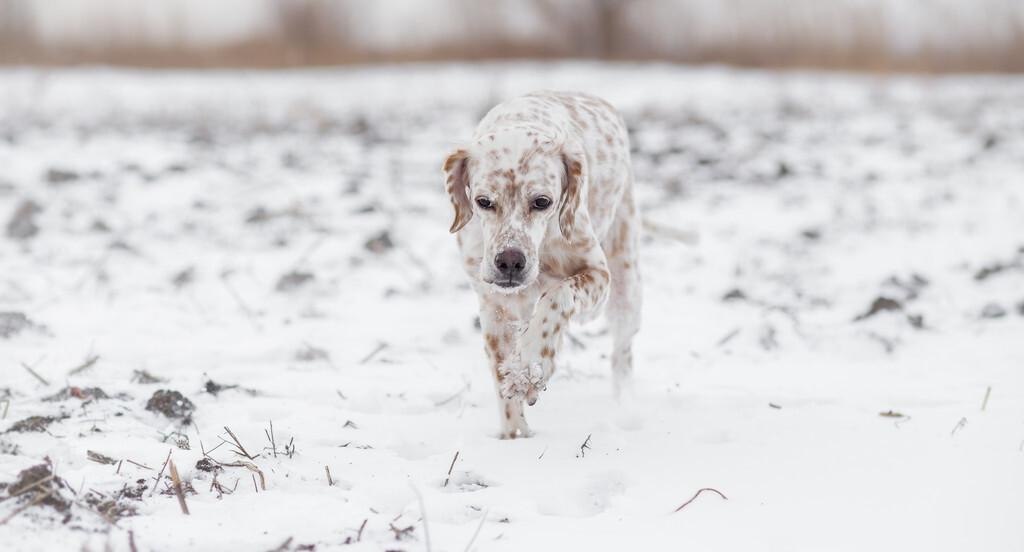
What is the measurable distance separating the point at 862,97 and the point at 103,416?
45.1 ft

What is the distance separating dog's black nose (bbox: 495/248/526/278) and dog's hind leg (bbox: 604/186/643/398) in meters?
0.96

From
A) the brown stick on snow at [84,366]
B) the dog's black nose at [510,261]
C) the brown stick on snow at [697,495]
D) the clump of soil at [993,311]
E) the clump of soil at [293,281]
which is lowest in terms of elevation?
the clump of soil at [293,281]

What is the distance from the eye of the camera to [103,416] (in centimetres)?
312

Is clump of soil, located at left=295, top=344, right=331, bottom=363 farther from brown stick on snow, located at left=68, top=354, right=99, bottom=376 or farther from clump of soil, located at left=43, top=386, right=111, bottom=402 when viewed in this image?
clump of soil, located at left=43, top=386, right=111, bottom=402

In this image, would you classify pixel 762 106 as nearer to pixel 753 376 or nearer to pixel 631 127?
pixel 631 127

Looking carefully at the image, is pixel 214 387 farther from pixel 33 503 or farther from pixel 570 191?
pixel 570 191

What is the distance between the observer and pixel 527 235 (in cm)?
315

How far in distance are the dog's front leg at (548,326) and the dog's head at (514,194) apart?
0.13 m

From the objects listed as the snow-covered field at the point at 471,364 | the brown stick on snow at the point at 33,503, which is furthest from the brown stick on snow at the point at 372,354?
the brown stick on snow at the point at 33,503

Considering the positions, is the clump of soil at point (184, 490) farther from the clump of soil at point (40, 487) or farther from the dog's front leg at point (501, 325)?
the dog's front leg at point (501, 325)

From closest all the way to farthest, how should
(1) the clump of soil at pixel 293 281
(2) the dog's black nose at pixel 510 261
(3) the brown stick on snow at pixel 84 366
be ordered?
(2) the dog's black nose at pixel 510 261
(3) the brown stick on snow at pixel 84 366
(1) the clump of soil at pixel 293 281

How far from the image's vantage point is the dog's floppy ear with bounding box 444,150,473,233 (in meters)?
3.32

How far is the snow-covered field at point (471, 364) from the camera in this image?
2.51 meters

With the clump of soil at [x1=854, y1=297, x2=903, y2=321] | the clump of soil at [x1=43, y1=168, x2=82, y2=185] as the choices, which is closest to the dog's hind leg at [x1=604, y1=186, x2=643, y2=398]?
the clump of soil at [x1=854, y1=297, x2=903, y2=321]
